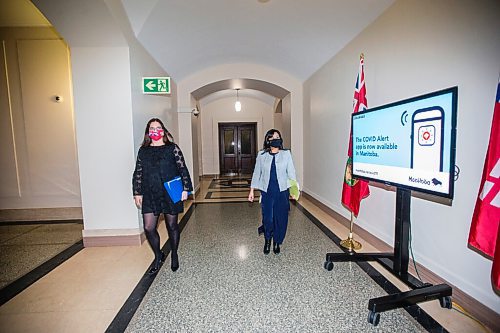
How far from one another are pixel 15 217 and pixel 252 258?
4729 mm

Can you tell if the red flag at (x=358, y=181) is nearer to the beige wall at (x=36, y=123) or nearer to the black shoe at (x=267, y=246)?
the black shoe at (x=267, y=246)

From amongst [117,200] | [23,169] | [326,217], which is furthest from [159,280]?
[23,169]

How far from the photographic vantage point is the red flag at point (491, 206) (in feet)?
5.13

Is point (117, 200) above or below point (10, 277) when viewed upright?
above

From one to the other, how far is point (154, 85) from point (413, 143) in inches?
135

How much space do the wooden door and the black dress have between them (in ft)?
29.4

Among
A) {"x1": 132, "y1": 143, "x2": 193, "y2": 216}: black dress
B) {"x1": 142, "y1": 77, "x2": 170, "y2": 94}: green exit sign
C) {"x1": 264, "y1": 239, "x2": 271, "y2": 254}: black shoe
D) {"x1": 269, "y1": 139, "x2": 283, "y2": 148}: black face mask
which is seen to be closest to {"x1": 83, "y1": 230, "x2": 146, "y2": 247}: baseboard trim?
{"x1": 132, "y1": 143, "x2": 193, "y2": 216}: black dress

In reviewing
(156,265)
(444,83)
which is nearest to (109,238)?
(156,265)

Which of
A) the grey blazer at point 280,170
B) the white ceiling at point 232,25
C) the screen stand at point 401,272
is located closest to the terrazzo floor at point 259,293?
the screen stand at point 401,272

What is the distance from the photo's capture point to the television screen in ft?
5.42

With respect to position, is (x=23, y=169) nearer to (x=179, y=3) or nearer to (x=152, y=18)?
(x=152, y=18)

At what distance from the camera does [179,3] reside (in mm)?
3426

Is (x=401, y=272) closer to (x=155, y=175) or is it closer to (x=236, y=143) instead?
(x=155, y=175)

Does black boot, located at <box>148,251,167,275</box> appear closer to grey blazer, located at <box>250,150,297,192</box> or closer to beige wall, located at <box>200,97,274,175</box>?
grey blazer, located at <box>250,150,297,192</box>
